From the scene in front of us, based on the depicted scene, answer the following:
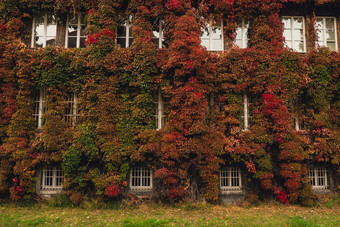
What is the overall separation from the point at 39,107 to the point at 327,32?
16.9 metres

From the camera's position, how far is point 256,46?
39.3ft

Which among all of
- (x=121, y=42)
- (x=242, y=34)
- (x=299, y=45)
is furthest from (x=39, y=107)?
(x=299, y=45)

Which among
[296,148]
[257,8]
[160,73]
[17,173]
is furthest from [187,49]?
[17,173]

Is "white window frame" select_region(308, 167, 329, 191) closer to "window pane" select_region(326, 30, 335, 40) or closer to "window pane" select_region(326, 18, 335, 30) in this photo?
"window pane" select_region(326, 30, 335, 40)

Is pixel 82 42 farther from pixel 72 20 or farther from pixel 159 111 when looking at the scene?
pixel 159 111

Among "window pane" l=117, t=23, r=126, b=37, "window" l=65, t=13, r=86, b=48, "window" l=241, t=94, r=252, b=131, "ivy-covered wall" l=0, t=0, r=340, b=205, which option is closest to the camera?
"ivy-covered wall" l=0, t=0, r=340, b=205

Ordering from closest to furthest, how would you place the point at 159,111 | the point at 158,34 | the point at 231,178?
the point at 231,178 → the point at 159,111 → the point at 158,34

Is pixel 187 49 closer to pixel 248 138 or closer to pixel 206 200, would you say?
pixel 248 138

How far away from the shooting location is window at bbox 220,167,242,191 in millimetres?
11727

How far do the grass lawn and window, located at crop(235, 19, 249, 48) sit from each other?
863 centimetres

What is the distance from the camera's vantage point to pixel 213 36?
1275cm

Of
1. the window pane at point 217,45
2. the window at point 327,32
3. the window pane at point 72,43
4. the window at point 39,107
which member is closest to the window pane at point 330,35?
the window at point 327,32

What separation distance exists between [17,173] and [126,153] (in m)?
5.34

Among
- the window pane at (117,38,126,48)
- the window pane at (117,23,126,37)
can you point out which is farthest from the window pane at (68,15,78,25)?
the window pane at (117,38,126,48)
